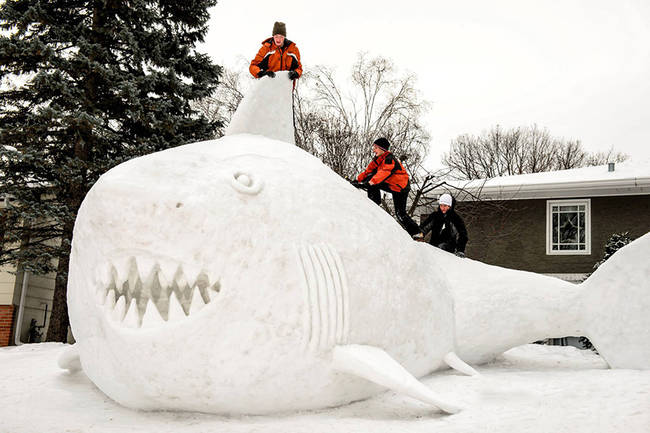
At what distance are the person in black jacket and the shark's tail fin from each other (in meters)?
1.68

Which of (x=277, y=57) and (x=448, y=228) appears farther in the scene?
(x=448, y=228)

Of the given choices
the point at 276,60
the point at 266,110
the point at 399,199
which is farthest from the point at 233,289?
the point at 399,199

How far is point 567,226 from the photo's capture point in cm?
1423

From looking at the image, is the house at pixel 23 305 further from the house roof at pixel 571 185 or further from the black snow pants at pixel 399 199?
the house roof at pixel 571 185

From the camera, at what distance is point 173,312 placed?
11.6ft

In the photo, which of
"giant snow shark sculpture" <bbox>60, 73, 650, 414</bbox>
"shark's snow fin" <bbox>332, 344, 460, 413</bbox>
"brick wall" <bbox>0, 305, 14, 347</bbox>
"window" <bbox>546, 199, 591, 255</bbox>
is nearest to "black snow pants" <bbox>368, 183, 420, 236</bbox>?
"giant snow shark sculpture" <bbox>60, 73, 650, 414</bbox>

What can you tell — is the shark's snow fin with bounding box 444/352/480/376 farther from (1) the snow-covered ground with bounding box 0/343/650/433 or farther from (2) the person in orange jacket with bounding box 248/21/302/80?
(2) the person in orange jacket with bounding box 248/21/302/80

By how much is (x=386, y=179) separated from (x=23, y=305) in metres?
10.9

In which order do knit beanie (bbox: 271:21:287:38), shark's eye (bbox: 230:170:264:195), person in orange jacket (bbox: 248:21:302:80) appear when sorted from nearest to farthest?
shark's eye (bbox: 230:170:264:195)
person in orange jacket (bbox: 248:21:302:80)
knit beanie (bbox: 271:21:287:38)

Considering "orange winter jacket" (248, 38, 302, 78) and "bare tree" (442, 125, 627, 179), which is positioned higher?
"bare tree" (442, 125, 627, 179)

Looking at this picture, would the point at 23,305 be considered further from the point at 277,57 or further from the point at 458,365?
the point at 458,365

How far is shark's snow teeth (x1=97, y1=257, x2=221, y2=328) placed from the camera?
11.6ft

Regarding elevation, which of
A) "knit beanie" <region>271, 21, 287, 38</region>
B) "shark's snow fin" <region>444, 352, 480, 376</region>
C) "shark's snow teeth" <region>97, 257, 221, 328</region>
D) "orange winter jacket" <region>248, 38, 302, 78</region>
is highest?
"knit beanie" <region>271, 21, 287, 38</region>

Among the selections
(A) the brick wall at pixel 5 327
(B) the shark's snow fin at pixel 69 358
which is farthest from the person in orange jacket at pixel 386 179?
(A) the brick wall at pixel 5 327
